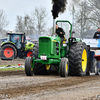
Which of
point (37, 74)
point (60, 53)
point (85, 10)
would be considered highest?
point (85, 10)

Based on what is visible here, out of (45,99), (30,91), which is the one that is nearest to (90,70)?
(30,91)

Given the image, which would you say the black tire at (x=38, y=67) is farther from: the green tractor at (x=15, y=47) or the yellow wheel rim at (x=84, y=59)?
the green tractor at (x=15, y=47)

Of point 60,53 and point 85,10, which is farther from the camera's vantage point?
point 85,10

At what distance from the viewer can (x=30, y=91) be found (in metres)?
6.60

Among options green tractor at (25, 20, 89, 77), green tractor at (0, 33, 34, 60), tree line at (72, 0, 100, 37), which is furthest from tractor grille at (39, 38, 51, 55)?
tree line at (72, 0, 100, 37)

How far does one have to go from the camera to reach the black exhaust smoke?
1164cm

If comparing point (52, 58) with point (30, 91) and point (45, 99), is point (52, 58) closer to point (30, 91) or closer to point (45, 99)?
point (30, 91)

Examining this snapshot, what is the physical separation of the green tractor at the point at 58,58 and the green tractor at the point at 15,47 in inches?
522

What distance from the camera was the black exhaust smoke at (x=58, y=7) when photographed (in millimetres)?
11641

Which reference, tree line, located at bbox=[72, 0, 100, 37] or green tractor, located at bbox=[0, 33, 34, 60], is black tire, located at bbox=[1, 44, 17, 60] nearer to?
green tractor, located at bbox=[0, 33, 34, 60]

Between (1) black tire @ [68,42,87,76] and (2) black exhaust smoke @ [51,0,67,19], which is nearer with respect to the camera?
(1) black tire @ [68,42,87,76]

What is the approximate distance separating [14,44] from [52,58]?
14520mm

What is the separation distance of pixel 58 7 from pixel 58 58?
2.27 meters

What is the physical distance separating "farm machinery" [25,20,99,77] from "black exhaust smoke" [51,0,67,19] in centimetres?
106
